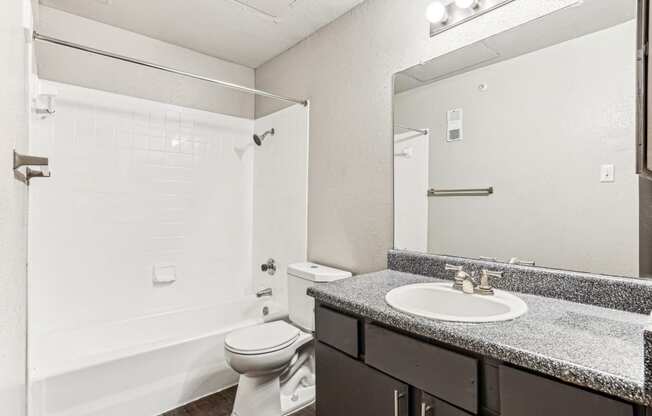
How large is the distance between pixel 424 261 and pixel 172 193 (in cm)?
195

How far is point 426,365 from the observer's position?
37.8 inches

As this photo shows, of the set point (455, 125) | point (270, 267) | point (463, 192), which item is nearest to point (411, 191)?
point (463, 192)

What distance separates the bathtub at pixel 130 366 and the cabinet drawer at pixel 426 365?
55.1 inches

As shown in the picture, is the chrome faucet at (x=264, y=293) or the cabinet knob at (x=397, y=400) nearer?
the cabinet knob at (x=397, y=400)

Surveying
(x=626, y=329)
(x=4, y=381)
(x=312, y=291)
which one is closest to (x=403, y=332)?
(x=312, y=291)

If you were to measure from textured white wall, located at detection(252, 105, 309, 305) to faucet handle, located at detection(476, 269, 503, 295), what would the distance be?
1.32 meters

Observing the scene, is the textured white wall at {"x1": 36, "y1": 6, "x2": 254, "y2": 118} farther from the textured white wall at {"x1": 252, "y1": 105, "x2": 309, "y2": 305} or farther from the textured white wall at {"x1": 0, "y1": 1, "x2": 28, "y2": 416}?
the textured white wall at {"x1": 0, "y1": 1, "x2": 28, "y2": 416}

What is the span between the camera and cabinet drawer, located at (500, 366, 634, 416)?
0.67 m

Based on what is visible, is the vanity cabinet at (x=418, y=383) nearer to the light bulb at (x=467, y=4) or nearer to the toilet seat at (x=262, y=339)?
the toilet seat at (x=262, y=339)

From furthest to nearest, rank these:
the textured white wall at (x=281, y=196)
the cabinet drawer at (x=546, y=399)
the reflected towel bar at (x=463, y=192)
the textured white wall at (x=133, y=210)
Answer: the textured white wall at (x=281, y=196) < the textured white wall at (x=133, y=210) < the reflected towel bar at (x=463, y=192) < the cabinet drawer at (x=546, y=399)

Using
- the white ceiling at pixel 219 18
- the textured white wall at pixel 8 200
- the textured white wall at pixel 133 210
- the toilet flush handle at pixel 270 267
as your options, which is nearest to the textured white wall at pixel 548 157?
the white ceiling at pixel 219 18

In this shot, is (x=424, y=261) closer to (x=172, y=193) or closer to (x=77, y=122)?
(x=172, y=193)

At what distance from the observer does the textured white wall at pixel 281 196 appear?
2402 millimetres

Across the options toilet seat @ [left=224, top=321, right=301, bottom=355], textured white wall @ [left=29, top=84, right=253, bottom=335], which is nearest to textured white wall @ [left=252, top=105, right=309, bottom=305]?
textured white wall @ [left=29, top=84, right=253, bottom=335]
